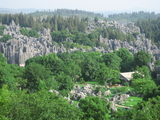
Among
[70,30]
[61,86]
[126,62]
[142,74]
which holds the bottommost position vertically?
[126,62]

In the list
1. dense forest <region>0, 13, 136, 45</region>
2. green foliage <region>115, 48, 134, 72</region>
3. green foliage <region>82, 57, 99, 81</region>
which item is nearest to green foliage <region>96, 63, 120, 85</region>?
green foliage <region>82, 57, 99, 81</region>

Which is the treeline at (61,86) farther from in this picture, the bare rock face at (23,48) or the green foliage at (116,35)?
the green foliage at (116,35)

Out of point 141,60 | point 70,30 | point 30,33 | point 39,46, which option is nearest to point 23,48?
point 39,46

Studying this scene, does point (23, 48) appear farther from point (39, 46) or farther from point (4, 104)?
point (4, 104)

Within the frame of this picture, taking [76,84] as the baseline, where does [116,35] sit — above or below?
above

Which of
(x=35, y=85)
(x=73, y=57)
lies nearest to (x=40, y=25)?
(x=73, y=57)

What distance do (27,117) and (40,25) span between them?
9912 cm

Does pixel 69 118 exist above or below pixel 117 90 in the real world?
above

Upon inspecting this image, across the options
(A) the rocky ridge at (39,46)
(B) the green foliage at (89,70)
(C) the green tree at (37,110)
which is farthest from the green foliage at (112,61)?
(C) the green tree at (37,110)

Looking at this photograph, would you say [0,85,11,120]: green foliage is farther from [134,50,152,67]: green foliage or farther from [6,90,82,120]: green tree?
[134,50,152,67]: green foliage

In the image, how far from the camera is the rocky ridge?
73.8 metres

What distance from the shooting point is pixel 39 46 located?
90938 mm

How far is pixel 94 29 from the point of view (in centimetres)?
12262

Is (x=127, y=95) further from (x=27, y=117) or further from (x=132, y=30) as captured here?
(x=132, y=30)
